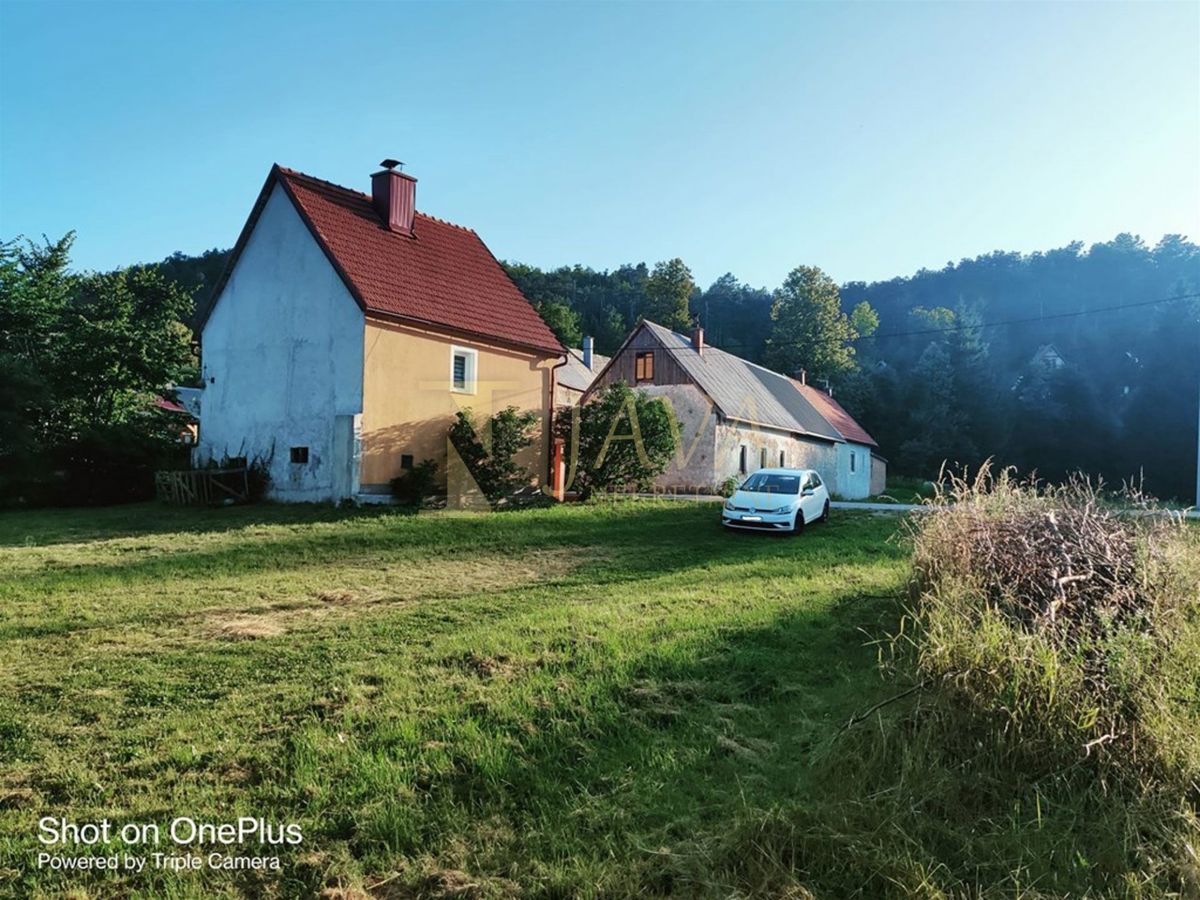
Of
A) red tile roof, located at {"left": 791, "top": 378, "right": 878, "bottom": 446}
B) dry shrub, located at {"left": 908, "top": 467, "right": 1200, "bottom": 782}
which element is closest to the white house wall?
dry shrub, located at {"left": 908, "top": 467, "right": 1200, "bottom": 782}

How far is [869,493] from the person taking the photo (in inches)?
1628

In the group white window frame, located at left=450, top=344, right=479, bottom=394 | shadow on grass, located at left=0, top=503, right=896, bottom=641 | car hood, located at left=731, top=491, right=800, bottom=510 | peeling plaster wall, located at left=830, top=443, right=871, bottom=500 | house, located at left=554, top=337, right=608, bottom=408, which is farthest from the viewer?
peeling plaster wall, located at left=830, top=443, right=871, bottom=500

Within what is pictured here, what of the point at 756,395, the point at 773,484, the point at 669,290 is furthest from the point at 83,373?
the point at 669,290

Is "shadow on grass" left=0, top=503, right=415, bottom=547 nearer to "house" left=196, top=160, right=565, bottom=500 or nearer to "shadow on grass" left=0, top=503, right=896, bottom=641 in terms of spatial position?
"shadow on grass" left=0, top=503, right=896, bottom=641

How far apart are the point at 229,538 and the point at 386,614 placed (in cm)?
681

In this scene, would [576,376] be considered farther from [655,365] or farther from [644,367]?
[655,365]

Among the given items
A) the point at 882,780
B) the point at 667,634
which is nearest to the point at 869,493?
the point at 667,634

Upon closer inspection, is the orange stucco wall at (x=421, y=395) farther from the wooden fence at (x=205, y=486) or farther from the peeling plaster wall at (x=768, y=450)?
the peeling plaster wall at (x=768, y=450)

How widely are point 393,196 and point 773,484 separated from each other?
13.1m

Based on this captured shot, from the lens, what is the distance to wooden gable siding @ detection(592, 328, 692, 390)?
28422 mm

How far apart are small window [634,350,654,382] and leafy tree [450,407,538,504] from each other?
1163 cm

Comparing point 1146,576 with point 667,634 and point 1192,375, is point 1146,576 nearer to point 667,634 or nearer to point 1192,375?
point 667,634

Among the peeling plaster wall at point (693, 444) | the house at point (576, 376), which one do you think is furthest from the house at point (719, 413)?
the house at point (576, 376)

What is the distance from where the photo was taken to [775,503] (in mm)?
15086
